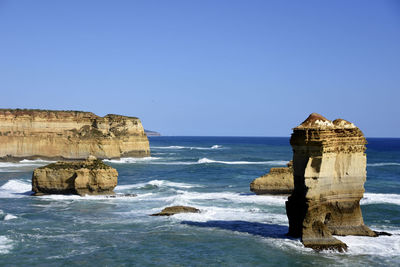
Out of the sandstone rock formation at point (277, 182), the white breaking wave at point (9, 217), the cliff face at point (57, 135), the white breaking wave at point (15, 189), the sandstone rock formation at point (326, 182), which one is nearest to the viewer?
the sandstone rock formation at point (326, 182)

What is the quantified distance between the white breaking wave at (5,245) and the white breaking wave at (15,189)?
1362 cm

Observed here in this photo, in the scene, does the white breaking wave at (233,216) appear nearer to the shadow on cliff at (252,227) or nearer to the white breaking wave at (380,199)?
the shadow on cliff at (252,227)

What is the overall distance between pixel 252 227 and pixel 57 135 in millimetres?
56192

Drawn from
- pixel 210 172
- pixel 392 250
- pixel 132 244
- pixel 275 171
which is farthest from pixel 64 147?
pixel 392 250

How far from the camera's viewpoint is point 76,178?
3086 cm

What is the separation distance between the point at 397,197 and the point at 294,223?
16.1 meters

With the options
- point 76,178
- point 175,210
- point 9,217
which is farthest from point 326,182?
point 76,178

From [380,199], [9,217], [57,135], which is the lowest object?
[9,217]

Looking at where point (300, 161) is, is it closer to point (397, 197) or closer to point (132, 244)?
point (132, 244)

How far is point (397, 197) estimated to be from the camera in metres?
31.6

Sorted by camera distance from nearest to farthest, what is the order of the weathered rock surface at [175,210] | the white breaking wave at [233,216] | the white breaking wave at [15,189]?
the white breaking wave at [233,216], the weathered rock surface at [175,210], the white breaking wave at [15,189]

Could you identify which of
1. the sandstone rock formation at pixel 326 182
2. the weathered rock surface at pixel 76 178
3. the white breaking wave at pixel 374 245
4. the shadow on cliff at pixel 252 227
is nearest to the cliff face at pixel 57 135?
the weathered rock surface at pixel 76 178

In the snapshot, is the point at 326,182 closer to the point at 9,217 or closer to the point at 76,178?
the point at 9,217

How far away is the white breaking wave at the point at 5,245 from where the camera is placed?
17.4 m
